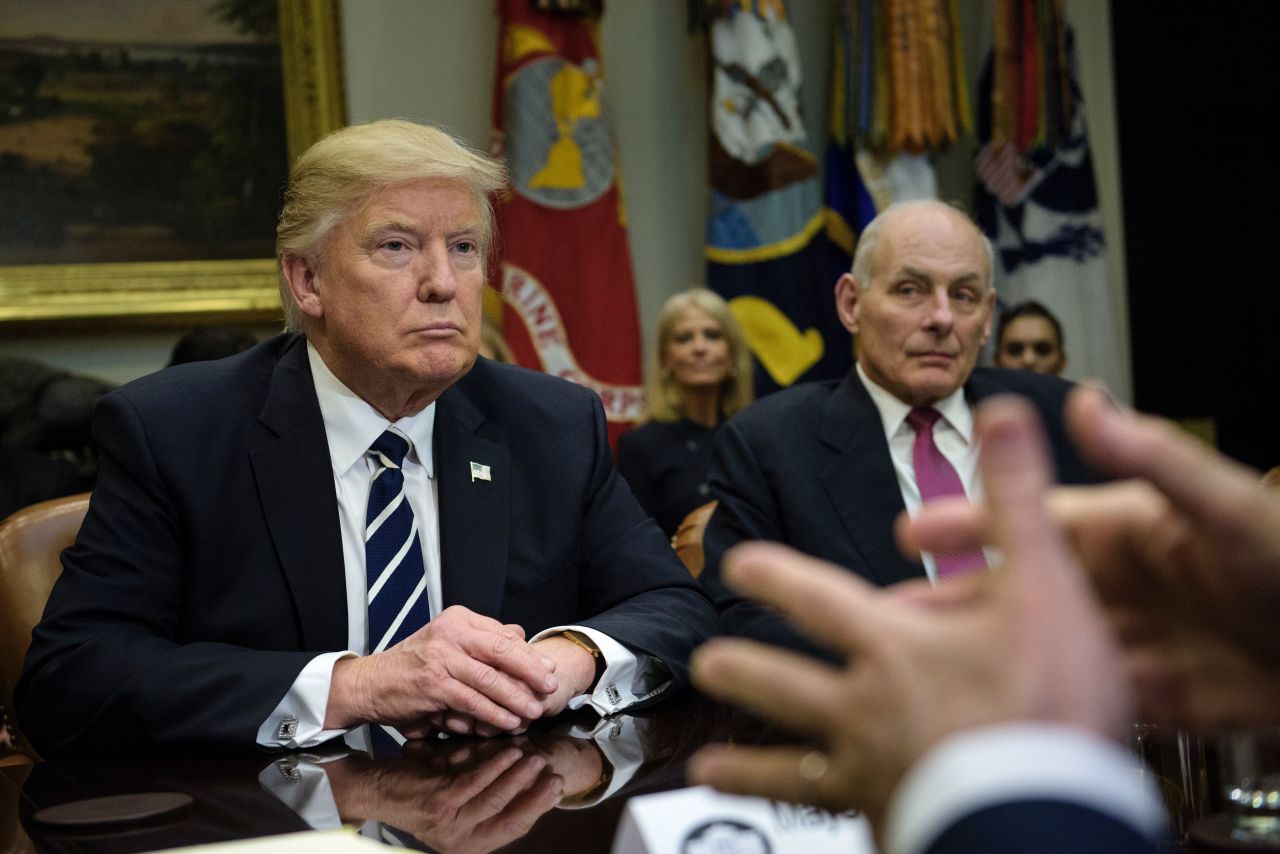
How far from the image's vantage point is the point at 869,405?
2564mm

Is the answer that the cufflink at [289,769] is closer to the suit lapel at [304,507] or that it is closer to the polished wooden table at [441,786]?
the polished wooden table at [441,786]

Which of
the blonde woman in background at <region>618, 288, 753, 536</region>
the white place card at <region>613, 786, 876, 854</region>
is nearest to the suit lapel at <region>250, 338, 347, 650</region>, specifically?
the white place card at <region>613, 786, 876, 854</region>

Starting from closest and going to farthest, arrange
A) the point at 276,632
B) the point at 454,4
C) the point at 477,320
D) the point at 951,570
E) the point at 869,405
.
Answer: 1. the point at 276,632
2. the point at 477,320
3. the point at 951,570
4. the point at 869,405
5. the point at 454,4

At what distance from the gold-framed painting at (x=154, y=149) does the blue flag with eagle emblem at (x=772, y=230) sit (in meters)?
1.53

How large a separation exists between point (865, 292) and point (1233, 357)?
11.6ft

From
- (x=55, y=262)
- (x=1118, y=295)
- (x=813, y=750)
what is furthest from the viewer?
(x=1118, y=295)

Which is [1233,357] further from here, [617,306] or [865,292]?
[865,292]

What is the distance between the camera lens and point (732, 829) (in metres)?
0.93

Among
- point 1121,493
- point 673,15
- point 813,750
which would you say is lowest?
point 813,750

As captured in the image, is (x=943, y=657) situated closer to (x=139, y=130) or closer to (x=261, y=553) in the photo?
(x=261, y=553)

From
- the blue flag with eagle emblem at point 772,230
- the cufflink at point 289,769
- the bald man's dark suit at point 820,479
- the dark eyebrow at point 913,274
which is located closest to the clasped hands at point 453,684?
the cufflink at point 289,769

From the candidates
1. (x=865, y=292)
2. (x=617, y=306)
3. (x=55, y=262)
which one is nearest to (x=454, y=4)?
(x=617, y=306)

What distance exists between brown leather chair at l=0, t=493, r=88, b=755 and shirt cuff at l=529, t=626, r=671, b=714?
777mm

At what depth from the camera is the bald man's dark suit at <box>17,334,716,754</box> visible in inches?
65.4
